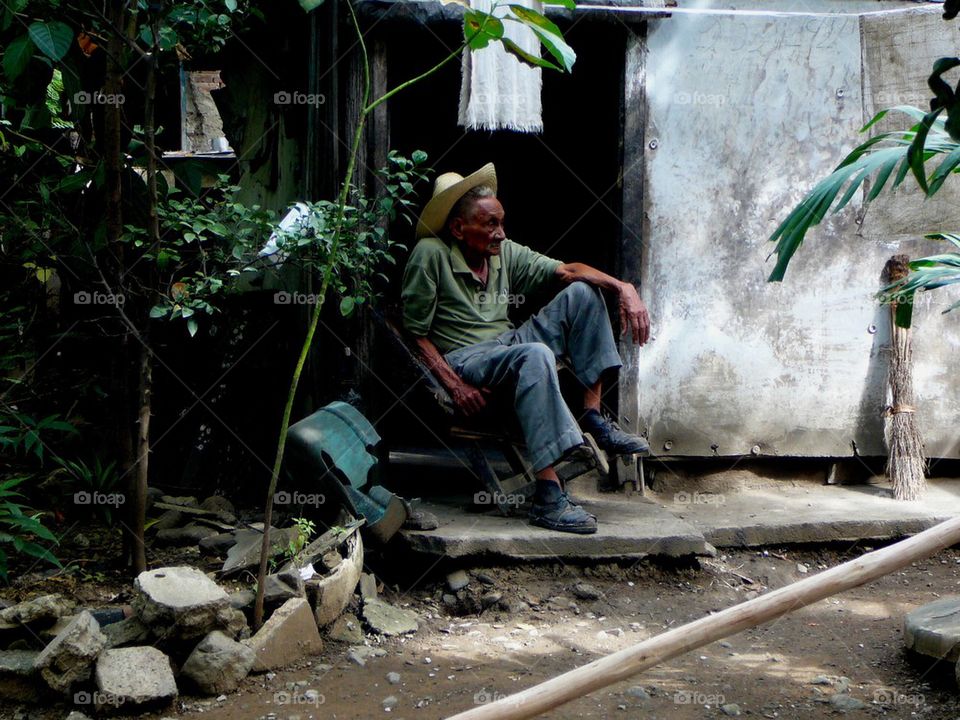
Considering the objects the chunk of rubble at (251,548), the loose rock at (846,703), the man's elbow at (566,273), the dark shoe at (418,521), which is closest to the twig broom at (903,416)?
the man's elbow at (566,273)

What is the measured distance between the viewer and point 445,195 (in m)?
5.33

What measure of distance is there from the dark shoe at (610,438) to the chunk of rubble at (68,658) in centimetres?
262

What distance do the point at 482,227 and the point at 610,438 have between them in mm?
1281

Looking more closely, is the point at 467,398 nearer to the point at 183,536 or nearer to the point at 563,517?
the point at 563,517

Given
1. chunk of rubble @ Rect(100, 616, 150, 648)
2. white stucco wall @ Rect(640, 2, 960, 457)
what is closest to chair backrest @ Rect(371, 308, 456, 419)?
white stucco wall @ Rect(640, 2, 960, 457)

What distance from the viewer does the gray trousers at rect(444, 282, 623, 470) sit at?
15.9 feet

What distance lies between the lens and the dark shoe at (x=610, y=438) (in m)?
5.15

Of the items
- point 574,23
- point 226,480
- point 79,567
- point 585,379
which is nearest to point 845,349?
point 585,379

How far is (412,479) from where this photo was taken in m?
5.98

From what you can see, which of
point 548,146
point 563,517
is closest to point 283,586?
point 563,517

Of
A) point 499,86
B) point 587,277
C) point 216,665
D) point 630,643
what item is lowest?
point 630,643

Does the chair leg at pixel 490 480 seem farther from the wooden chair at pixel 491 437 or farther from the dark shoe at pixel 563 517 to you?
the dark shoe at pixel 563 517

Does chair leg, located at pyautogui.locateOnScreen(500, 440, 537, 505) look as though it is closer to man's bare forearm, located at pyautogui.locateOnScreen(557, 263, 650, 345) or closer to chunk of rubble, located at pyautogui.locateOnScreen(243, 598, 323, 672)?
man's bare forearm, located at pyautogui.locateOnScreen(557, 263, 650, 345)

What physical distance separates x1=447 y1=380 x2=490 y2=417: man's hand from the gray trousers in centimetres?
9
